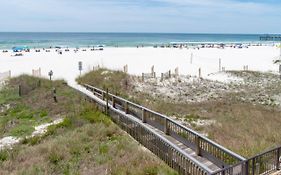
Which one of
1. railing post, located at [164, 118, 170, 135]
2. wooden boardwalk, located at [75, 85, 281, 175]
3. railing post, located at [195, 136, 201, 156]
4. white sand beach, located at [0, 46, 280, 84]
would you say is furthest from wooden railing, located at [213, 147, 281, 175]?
white sand beach, located at [0, 46, 280, 84]

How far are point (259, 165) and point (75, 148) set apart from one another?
21.1 feet

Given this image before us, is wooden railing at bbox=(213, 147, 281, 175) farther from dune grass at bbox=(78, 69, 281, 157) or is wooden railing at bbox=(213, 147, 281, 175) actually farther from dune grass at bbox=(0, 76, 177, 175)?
dune grass at bbox=(0, 76, 177, 175)

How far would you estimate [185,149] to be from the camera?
35.6ft

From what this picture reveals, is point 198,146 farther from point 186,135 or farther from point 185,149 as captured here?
point 186,135

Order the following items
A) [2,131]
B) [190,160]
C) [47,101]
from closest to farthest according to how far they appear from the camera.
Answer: [190,160] → [2,131] → [47,101]

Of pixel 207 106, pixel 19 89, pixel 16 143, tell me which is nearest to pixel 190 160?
pixel 16 143

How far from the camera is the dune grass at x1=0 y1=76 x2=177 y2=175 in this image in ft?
31.9

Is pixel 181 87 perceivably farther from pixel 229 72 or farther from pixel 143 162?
pixel 143 162

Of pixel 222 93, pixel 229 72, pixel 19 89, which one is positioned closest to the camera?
pixel 19 89

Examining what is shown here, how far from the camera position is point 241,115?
18344 mm

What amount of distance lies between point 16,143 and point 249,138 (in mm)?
9681

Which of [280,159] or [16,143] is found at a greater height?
[280,159]

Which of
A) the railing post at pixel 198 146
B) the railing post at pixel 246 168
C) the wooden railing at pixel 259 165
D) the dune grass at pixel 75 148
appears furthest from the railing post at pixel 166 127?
the railing post at pixel 246 168

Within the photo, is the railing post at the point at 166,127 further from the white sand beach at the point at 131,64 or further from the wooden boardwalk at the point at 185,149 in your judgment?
the white sand beach at the point at 131,64
